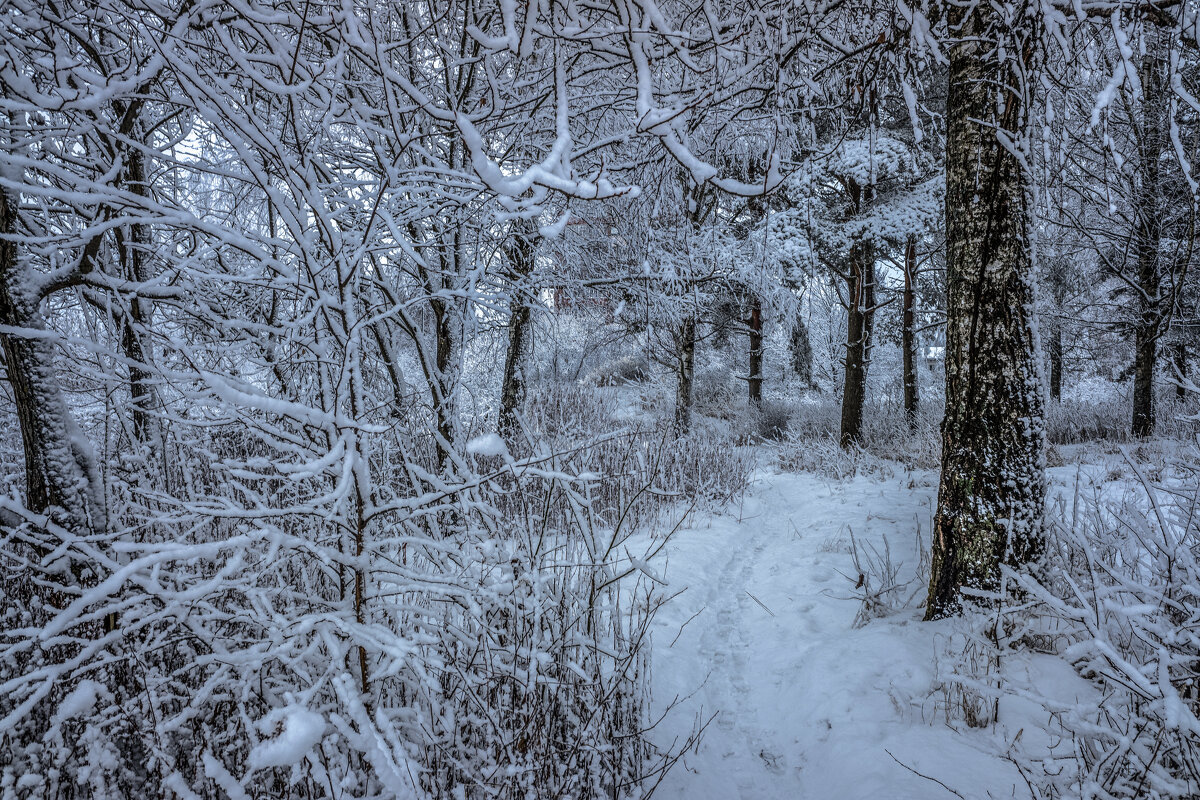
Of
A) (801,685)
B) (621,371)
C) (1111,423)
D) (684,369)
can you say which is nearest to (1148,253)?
(1111,423)

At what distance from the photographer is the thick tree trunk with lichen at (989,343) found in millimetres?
2754

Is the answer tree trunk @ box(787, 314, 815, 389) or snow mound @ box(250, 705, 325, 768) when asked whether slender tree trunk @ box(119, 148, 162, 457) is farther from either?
tree trunk @ box(787, 314, 815, 389)

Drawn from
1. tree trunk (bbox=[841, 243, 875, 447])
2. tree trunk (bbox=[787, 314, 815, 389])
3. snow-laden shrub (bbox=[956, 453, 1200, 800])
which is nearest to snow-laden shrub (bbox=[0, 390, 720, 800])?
snow-laden shrub (bbox=[956, 453, 1200, 800])

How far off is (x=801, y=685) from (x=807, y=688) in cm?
6

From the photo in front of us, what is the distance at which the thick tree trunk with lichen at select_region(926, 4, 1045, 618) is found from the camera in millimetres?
2754

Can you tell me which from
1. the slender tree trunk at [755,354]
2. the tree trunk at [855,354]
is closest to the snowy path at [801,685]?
the tree trunk at [855,354]

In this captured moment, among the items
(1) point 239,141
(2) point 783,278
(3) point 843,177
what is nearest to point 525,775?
(1) point 239,141

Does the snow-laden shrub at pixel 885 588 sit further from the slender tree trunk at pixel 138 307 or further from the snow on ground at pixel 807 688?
the slender tree trunk at pixel 138 307

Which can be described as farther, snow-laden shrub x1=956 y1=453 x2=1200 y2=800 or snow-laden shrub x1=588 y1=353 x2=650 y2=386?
snow-laden shrub x1=588 y1=353 x2=650 y2=386

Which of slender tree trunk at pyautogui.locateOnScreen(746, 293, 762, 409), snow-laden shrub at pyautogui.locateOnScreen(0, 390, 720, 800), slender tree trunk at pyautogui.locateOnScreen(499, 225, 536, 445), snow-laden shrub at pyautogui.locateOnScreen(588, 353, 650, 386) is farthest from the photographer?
snow-laden shrub at pyautogui.locateOnScreen(588, 353, 650, 386)

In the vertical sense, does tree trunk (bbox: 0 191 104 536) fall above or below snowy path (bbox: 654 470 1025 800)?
above

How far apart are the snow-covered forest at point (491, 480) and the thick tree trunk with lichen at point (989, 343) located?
0.06 feet

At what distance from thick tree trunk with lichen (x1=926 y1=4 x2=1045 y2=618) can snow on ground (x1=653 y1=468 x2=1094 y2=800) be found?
58 centimetres

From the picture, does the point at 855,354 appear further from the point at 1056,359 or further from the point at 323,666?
the point at 1056,359
